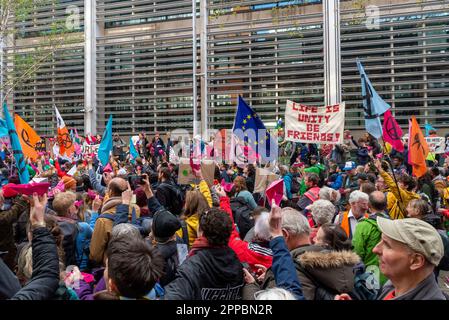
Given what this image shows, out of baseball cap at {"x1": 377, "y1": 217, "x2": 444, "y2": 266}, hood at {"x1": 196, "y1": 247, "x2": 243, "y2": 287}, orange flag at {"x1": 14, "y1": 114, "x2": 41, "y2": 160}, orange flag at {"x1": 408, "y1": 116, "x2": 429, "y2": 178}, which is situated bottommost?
hood at {"x1": 196, "y1": 247, "x2": 243, "y2": 287}

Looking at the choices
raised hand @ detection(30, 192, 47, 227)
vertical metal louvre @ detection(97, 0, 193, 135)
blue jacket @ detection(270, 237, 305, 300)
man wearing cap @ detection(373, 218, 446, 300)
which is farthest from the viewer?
vertical metal louvre @ detection(97, 0, 193, 135)

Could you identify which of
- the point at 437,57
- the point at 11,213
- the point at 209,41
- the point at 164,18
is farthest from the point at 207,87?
the point at 11,213

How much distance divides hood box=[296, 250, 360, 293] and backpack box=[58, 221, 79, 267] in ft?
7.79

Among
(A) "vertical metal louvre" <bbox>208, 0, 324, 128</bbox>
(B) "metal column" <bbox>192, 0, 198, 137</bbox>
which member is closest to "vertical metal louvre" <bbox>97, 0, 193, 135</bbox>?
(B) "metal column" <bbox>192, 0, 198, 137</bbox>

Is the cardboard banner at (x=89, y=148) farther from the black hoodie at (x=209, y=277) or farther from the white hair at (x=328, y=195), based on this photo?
the black hoodie at (x=209, y=277)

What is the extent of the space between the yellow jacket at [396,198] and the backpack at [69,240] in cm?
386

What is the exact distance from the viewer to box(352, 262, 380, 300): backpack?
9.20 ft

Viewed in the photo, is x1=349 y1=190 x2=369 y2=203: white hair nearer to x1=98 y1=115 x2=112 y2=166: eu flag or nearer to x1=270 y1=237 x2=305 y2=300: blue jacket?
x1=270 y1=237 x2=305 y2=300: blue jacket

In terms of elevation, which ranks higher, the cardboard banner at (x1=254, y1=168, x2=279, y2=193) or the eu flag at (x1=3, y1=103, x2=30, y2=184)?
the eu flag at (x1=3, y1=103, x2=30, y2=184)

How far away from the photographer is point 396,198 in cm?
571

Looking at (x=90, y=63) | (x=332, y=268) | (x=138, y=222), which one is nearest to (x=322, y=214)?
(x=332, y=268)

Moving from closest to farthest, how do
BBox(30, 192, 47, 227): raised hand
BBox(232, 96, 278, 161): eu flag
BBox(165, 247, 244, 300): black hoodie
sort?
BBox(30, 192, 47, 227): raised hand → BBox(165, 247, 244, 300): black hoodie → BBox(232, 96, 278, 161): eu flag

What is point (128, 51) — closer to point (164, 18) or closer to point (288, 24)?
point (164, 18)

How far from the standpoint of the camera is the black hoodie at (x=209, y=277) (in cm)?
270
